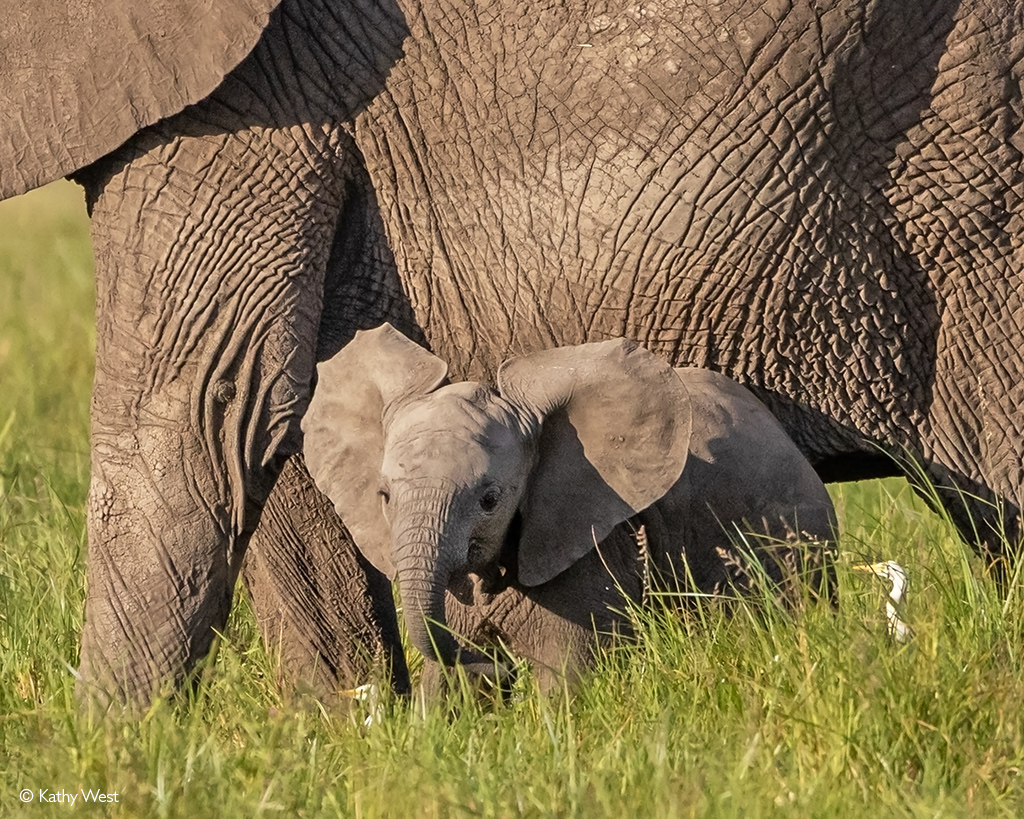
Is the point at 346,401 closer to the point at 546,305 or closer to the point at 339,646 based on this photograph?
the point at 546,305

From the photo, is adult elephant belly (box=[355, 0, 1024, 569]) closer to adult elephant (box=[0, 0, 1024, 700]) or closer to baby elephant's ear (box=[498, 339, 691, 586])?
adult elephant (box=[0, 0, 1024, 700])

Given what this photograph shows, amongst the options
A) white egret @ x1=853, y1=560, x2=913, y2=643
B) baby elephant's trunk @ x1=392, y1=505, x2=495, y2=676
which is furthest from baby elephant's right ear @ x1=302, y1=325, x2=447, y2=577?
white egret @ x1=853, y1=560, x2=913, y2=643

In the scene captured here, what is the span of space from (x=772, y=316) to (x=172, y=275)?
1.21m

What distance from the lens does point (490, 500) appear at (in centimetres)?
364

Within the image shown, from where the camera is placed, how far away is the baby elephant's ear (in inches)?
151

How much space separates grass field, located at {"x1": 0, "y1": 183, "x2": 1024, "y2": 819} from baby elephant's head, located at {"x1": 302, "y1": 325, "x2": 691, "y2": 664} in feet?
0.83

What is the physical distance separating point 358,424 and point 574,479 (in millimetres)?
444

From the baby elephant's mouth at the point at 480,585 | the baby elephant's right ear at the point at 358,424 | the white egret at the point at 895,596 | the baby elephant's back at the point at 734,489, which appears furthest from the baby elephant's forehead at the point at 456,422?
the white egret at the point at 895,596

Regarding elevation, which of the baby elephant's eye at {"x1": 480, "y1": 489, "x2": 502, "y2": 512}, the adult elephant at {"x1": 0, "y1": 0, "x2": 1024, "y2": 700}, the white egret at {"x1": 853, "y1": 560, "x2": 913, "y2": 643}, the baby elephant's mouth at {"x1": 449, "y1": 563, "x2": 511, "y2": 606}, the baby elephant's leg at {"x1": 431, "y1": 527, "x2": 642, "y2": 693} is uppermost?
the adult elephant at {"x1": 0, "y1": 0, "x2": 1024, "y2": 700}

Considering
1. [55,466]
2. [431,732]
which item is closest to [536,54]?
[431,732]

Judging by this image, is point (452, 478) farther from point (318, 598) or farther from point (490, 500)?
point (318, 598)

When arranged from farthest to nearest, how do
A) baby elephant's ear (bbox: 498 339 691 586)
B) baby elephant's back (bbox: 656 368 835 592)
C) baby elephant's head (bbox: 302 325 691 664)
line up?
baby elephant's back (bbox: 656 368 835 592) → baby elephant's ear (bbox: 498 339 691 586) → baby elephant's head (bbox: 302 325 691 664)

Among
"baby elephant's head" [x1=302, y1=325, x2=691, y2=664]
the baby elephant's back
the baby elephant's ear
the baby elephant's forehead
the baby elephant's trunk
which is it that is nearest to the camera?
the baby elephant's trunk

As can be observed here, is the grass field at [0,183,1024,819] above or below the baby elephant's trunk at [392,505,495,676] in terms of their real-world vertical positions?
below
